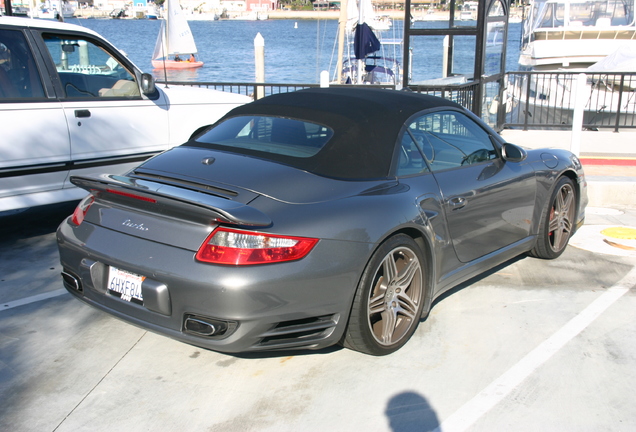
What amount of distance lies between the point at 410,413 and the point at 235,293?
43.8 inches

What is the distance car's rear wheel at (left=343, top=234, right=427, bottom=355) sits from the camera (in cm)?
378

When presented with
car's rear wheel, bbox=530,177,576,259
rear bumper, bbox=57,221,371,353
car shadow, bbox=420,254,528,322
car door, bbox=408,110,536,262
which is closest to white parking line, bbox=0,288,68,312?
rear bumper, bbox=57,221,371,353

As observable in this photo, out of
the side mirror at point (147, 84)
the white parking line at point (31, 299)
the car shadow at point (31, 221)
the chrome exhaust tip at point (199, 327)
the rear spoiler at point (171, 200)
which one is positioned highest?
the side mirror at point (147, 84)

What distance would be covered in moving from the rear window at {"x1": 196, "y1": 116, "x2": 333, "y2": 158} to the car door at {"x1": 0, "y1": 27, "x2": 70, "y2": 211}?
2052 mm

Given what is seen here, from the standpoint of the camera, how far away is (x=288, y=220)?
11.4ft

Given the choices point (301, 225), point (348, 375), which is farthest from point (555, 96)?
point (301, 225)

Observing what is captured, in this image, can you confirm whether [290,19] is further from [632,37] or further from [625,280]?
[625,280]

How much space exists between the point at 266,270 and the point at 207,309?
0.36 metres

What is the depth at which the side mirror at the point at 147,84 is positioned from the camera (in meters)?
6.73

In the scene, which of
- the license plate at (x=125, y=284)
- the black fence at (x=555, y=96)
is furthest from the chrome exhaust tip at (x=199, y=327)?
the black fence at (x=555, y=96)

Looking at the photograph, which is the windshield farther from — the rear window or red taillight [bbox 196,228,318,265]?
red taillight [bbox 196,228,318,265]

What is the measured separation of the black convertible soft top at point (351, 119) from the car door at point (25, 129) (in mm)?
2083

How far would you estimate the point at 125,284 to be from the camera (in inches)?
143

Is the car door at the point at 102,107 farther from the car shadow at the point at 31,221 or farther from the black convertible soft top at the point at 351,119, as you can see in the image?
the black convertible soft top at the point at 351,119
